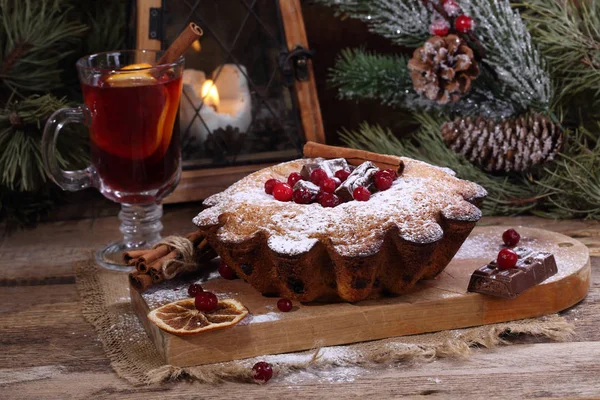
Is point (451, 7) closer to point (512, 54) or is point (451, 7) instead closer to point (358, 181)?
point (512, 54)

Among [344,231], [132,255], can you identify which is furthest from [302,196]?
[132,255]

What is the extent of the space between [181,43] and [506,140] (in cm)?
77

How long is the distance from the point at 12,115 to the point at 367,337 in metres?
1.03

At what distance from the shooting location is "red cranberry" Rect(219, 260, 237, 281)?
1.50m

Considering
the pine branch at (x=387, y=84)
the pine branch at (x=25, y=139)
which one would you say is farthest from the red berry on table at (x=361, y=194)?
the pine branch at (x=25, y=139)

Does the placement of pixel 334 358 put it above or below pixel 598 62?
below

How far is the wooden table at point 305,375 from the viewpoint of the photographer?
1.21 meters

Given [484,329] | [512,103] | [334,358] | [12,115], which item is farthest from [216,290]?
[512,103]

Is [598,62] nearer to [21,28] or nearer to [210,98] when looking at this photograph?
[210,98]

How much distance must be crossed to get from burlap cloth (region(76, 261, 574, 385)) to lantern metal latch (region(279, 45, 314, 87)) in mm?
818

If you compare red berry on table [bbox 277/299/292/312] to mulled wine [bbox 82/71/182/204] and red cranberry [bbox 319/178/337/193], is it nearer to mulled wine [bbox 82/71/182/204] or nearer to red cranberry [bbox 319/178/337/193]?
red cranberry [bbox 319/178/337/193]

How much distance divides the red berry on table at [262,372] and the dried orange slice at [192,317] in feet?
0.27

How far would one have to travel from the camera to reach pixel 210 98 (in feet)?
6.62

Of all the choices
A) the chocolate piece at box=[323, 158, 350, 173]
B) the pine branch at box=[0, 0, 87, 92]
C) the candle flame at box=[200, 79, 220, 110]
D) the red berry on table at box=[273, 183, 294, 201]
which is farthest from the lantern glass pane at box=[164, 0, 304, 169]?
the red berry on table at box=[273, 183, 294, 201]
